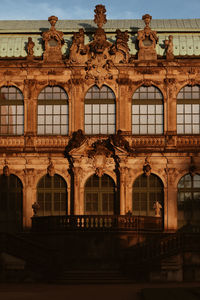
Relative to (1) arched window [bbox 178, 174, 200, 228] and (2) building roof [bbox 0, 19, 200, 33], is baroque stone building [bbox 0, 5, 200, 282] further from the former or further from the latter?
(2) building roof [bbox 0, 19, 200, 33]

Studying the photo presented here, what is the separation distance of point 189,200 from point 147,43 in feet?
35.7

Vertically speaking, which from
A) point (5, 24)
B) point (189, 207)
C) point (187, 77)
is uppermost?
point (5, 24)

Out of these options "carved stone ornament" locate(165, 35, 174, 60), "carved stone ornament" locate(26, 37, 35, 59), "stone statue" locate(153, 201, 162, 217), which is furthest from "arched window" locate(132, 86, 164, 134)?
"carved stone ornament" locate(26, 37, 35, 59)

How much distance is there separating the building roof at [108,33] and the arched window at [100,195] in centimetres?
905

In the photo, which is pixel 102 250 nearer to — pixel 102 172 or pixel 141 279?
pixel 141 279

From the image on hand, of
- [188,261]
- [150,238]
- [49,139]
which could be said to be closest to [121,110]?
[49,139]

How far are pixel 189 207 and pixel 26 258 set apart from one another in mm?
15107

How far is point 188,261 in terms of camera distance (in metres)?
40.0

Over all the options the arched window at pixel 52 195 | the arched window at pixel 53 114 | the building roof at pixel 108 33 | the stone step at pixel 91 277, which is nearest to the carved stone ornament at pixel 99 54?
the building roof at pixel 108 33

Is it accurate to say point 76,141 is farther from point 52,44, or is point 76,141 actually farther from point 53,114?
point 52,44

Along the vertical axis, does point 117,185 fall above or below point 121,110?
below

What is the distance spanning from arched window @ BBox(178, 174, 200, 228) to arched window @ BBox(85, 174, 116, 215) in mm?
4363

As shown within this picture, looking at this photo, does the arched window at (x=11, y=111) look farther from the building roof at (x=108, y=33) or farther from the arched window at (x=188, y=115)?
the arched window at (x=188, y=115)

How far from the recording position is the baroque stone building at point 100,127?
50156 millimetres
